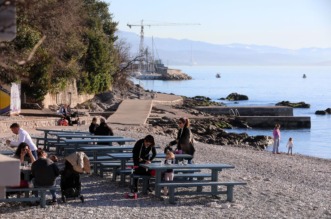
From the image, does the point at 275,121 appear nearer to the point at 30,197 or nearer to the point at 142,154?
the point at 142,154

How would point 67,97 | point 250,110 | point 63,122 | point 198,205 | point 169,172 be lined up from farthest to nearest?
point 250,110 → point 67,97 → point 63,122 → point 169,172 → point 198,205

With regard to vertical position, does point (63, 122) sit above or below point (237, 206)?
above

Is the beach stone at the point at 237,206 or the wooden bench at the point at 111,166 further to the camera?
the wooden bench at the point at 111,166

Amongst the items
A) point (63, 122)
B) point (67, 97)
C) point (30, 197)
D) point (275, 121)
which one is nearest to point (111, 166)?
point (30, 197)

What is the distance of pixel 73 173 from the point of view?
1245 cm

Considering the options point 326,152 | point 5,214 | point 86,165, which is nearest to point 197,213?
point 86,165

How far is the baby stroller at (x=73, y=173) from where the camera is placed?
12.3 meters

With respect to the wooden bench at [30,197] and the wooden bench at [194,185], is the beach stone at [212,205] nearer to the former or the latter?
the wooden bench at [194,185]

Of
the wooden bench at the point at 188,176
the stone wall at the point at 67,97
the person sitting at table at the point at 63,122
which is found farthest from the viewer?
the stone wall at the point at 67,97

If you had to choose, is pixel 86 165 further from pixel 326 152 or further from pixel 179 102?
pixel 179 102

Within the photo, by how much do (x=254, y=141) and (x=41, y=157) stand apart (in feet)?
101

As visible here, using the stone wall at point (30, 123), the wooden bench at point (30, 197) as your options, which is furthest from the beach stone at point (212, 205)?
the stone wall at point (30, 123)

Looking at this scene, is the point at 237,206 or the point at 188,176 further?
the point at 188,176

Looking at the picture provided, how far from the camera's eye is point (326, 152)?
45.3 m
